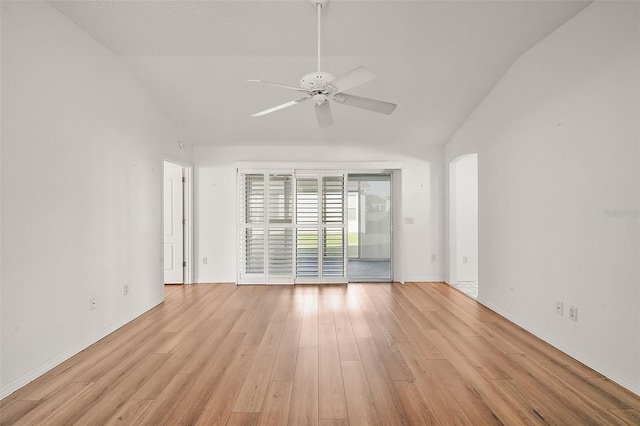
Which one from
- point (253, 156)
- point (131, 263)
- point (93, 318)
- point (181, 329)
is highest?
point (253, 156)

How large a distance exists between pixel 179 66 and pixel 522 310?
14.9 ft

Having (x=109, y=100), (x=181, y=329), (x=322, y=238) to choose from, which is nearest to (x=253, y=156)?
(x=322, y=238)

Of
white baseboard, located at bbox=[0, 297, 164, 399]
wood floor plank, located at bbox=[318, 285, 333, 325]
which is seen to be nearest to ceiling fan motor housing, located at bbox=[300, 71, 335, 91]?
wood floor plank, located at bbox=[318, 285, 333, 325]

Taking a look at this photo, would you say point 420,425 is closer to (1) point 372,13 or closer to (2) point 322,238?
(1) point 372,13

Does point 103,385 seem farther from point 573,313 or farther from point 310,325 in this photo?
point 573,313

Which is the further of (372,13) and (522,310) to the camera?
(522,310)

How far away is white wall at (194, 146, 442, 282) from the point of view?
5.34 metres

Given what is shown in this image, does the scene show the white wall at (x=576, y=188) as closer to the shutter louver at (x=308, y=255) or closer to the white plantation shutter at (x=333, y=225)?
the white plantation shutter at (x=333, y=225)

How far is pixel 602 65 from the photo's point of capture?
236 centimetres

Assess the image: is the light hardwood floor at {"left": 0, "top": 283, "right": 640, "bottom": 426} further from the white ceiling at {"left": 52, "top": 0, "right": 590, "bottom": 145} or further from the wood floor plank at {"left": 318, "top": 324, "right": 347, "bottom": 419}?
the white ceiling at {"left": 52, "top": 0, "right": 590, "bottom": 145}

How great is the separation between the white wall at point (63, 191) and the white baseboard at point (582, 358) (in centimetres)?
415

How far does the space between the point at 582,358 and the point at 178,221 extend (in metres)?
5.31

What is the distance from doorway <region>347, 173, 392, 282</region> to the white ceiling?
1445 millimetres

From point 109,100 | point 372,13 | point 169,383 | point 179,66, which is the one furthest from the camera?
point 179,66
